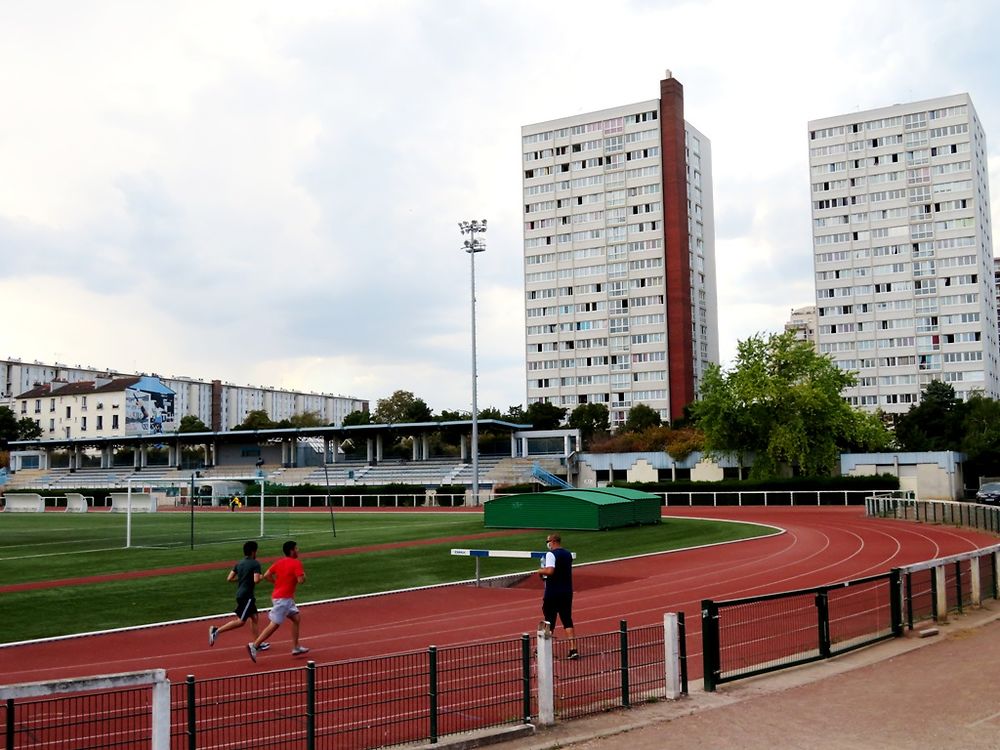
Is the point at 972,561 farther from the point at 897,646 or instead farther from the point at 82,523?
the point at 82,523

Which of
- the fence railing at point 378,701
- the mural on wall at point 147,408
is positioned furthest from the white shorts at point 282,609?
the mural on wall at point 147,408

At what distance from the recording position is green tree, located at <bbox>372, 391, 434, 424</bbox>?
120 metres

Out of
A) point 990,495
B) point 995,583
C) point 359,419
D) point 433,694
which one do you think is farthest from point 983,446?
point 359,419

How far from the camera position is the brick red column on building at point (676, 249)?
10681cm

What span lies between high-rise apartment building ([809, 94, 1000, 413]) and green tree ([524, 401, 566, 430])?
1295 inches

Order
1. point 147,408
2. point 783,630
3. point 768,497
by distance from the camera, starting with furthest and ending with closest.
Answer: point 147,408 → point 768,497 → point 783,630

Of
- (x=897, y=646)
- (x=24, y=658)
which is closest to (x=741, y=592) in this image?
(x=897, y=646)

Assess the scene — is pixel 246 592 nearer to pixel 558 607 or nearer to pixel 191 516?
pixel 558 607

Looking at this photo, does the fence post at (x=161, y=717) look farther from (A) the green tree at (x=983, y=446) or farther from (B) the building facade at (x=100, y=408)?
(B) the building facade at (x=100, y=408)

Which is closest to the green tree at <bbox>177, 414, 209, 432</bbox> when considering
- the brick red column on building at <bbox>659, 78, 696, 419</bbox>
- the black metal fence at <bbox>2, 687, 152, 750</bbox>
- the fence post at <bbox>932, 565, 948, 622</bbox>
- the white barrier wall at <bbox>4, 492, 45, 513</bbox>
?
the white barrier wall at <bbox>4, 492, 45, 513</bbox>

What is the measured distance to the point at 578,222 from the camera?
114 metres

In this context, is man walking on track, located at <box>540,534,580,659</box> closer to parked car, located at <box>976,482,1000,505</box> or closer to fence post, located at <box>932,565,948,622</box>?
fence post, located at <box>932,565,948,622</box>

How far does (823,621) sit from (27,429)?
148 metres

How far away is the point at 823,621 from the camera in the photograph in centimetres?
1269
